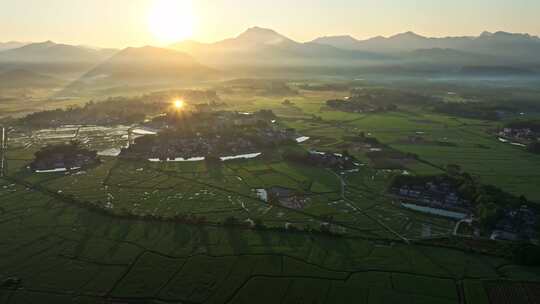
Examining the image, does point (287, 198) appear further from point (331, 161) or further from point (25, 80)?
point (25, 80)

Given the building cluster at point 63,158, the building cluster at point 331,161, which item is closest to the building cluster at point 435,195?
the building cluster at point 331,161

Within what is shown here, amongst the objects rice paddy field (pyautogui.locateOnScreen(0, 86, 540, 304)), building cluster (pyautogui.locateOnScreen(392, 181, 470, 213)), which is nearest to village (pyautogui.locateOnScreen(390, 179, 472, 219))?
building cluster (pyautogui.locateOnScreen(392, 181, 470, 213))

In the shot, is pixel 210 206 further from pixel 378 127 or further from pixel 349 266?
pixel 378 127

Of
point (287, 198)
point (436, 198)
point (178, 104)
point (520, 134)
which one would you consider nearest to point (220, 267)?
point (287, 198)

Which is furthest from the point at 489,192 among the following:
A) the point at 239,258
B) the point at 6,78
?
the point at 6,78

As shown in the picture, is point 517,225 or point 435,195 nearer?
point 517,225

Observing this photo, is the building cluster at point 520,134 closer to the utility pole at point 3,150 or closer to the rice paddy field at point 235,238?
the rice paddy field at point 235,238
